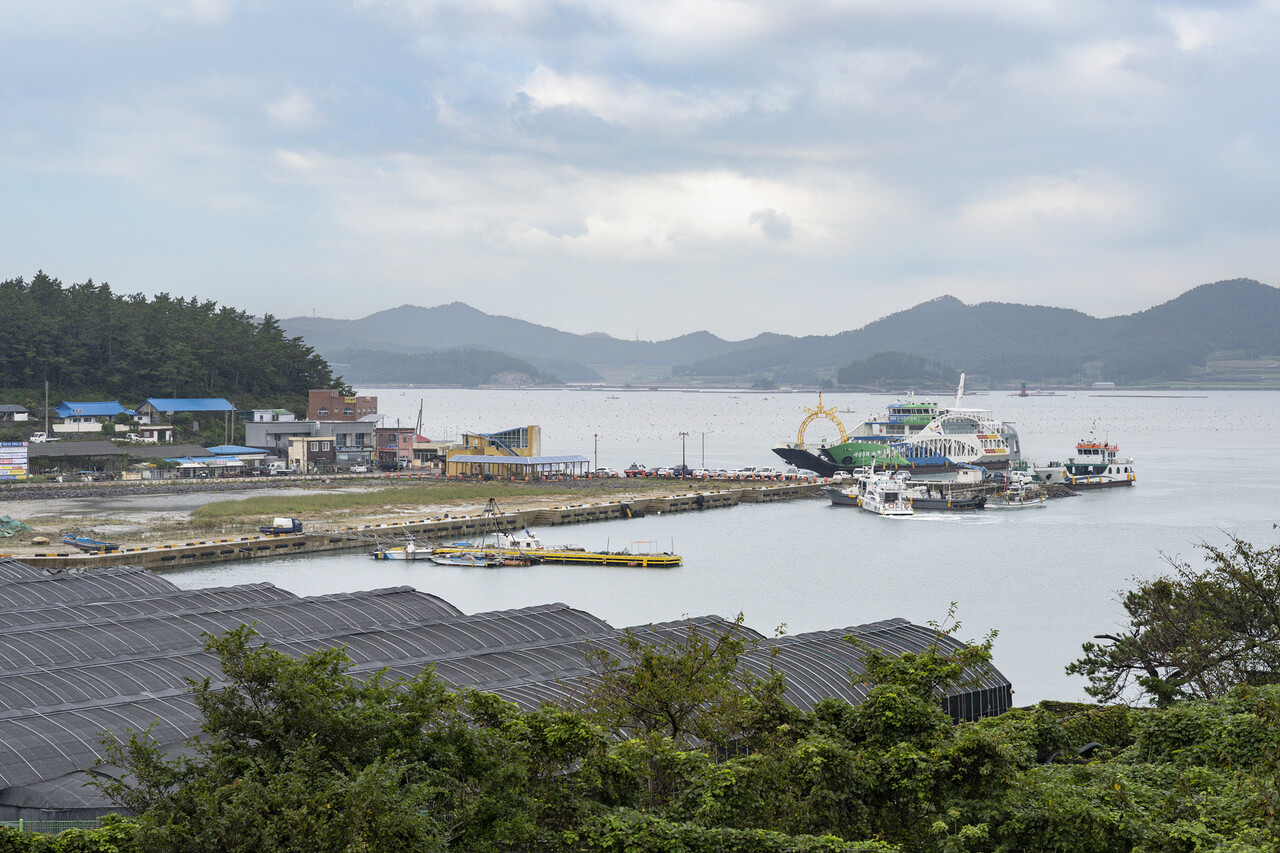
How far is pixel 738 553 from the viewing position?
39250 millimetres

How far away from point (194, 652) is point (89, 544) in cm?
1985

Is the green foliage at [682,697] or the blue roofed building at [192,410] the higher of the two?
the blue roofed building at [192,410]

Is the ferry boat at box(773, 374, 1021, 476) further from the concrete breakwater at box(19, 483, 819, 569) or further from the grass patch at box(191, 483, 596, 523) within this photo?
the grass patch at box(191, 483, 596, 523)

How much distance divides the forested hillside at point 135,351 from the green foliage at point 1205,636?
6489 cm

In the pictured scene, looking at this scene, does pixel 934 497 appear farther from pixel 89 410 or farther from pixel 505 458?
pixel 89 410

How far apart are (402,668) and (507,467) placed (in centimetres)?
4462

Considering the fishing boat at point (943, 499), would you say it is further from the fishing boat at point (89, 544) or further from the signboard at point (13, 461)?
the signboard at point (13, 461)

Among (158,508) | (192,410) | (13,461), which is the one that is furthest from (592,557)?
(192,410)

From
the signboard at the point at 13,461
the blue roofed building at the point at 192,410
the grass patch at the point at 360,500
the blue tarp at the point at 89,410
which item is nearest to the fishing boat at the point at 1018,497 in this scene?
the grass patch at the point at 360,500

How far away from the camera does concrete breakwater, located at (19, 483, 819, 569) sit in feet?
109

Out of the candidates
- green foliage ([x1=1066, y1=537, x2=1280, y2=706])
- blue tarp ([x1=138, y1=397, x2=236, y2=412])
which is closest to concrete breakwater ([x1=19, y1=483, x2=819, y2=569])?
green foliage ([x1=1066, y1=537, x2=1280, y2=706])

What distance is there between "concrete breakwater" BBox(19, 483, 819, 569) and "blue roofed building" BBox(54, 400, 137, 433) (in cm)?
2799

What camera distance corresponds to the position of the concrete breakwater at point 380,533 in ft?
109

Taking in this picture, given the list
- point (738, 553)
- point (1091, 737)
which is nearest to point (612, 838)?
point (1091, 737)
